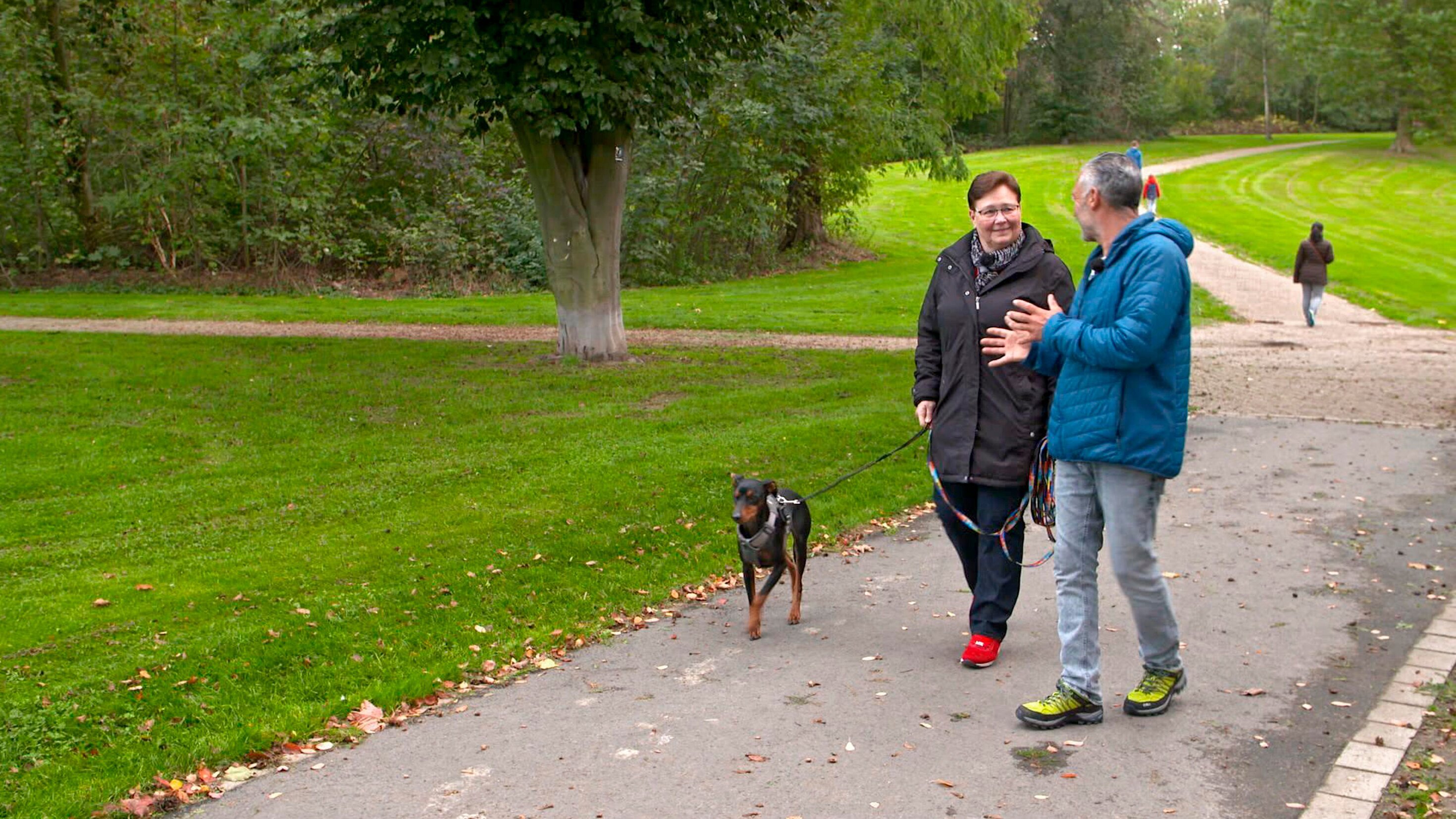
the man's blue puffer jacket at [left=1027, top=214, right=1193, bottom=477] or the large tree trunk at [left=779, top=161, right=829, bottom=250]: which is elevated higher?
the large tree trunk at [left=779, top=161, right=829, bottom=250]

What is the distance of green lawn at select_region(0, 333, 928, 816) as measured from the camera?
5867mm

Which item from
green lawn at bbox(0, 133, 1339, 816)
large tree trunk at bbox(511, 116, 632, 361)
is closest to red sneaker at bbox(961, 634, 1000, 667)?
green lawn at bbox(0, 133, 1339, 816)

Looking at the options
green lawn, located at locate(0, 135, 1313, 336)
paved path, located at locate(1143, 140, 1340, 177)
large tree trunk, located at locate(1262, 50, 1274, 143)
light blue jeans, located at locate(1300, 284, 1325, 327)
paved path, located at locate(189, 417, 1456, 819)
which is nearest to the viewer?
paved path, located at locate(189, 417, 1456, 819)

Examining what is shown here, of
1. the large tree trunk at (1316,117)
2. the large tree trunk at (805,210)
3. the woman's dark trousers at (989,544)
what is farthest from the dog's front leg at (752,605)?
the large tree trunk at (1316,117)

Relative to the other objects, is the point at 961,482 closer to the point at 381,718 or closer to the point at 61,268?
the point at 381,718

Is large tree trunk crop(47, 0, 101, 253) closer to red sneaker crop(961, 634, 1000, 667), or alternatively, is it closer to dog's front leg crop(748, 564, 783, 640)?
dog's front leg crop(748, 564, 783, 640)

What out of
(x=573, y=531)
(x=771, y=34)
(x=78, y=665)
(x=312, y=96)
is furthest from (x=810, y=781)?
(x=312, y=96)

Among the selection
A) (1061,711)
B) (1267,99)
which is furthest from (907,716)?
(1267,99)

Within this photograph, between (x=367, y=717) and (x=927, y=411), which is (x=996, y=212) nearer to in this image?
(x=927, y=411)

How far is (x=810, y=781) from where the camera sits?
4.88 meters

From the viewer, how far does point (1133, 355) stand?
4.91 m

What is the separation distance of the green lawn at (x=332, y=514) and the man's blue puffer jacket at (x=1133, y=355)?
2.60 m

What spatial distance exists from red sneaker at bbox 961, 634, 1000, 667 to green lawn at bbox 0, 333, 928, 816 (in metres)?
1.39

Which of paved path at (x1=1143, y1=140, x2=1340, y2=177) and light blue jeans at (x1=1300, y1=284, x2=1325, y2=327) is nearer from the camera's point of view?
light blue jeans at (x1=1300, y1=284, x2=1325, y2=327)
